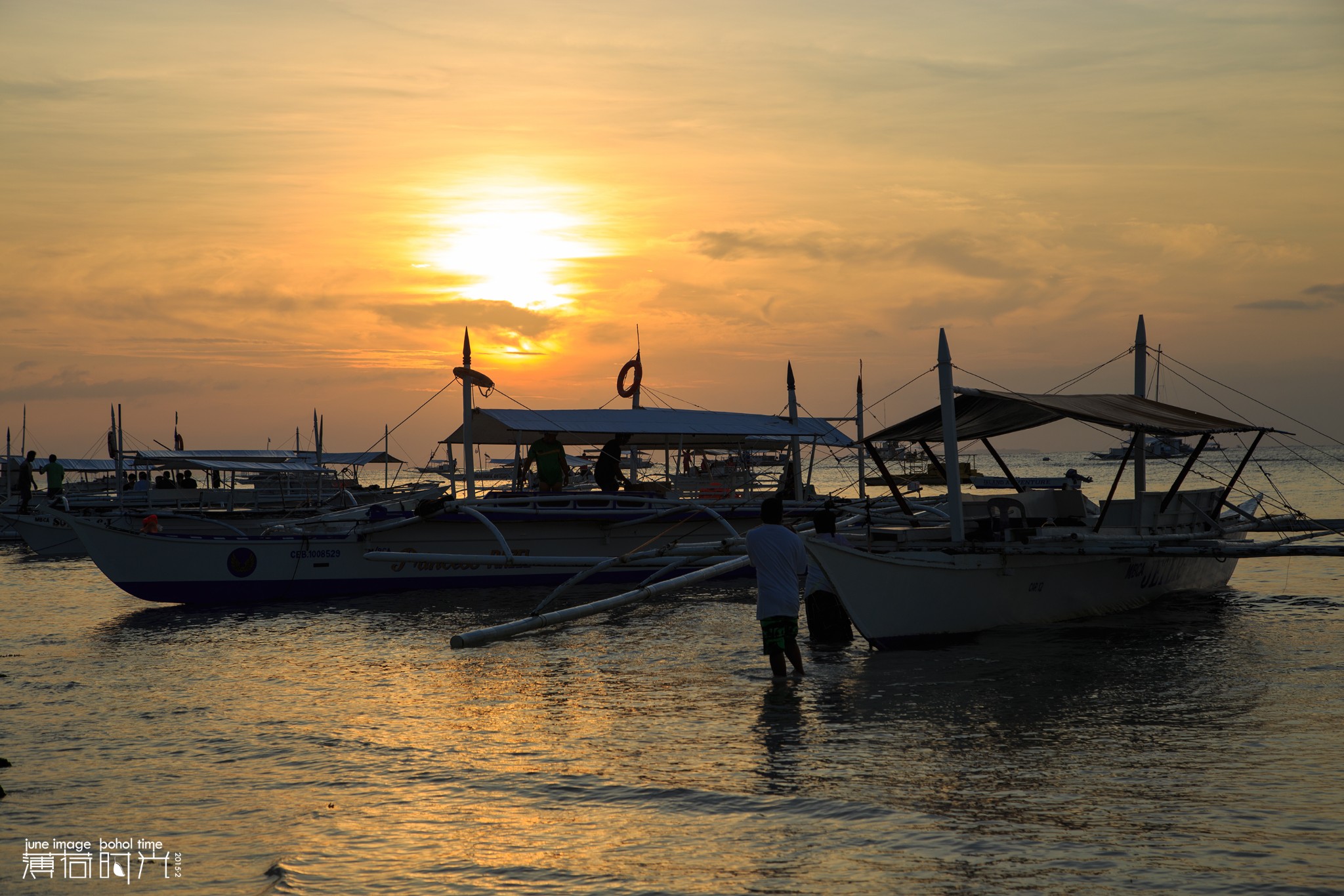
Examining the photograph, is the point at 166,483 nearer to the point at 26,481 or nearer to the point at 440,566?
the point at 26,481

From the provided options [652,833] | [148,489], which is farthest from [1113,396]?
[148,489]

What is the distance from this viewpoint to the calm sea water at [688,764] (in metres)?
6.11

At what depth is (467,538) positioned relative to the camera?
20.9 metres

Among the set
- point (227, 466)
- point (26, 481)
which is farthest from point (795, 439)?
point (26, 481)

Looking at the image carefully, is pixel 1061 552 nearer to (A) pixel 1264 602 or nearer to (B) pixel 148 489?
(A) pixel 1264 602

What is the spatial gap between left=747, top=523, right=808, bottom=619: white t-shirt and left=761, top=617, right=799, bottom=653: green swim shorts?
7 centimetres

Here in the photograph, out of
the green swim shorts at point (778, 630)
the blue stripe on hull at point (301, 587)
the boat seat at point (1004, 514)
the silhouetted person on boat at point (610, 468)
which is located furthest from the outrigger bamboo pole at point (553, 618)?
the silhouetted person on boat at point (610, 468)

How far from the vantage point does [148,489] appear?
37.9 m

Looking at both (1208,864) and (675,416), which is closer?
(1208,864)

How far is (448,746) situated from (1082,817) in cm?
500

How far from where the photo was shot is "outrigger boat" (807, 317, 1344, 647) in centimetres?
1313

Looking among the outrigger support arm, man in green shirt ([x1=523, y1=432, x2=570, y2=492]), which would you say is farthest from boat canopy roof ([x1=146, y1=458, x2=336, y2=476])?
the outrigger support arm

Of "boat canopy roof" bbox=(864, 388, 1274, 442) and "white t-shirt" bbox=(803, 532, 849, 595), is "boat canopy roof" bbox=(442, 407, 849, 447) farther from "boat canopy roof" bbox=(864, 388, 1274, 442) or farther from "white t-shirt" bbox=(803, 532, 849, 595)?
"white t-shirt" bbox=(803, 532, 849, 595)

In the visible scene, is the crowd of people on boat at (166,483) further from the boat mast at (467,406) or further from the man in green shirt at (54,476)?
the boat mast at (467,406)
